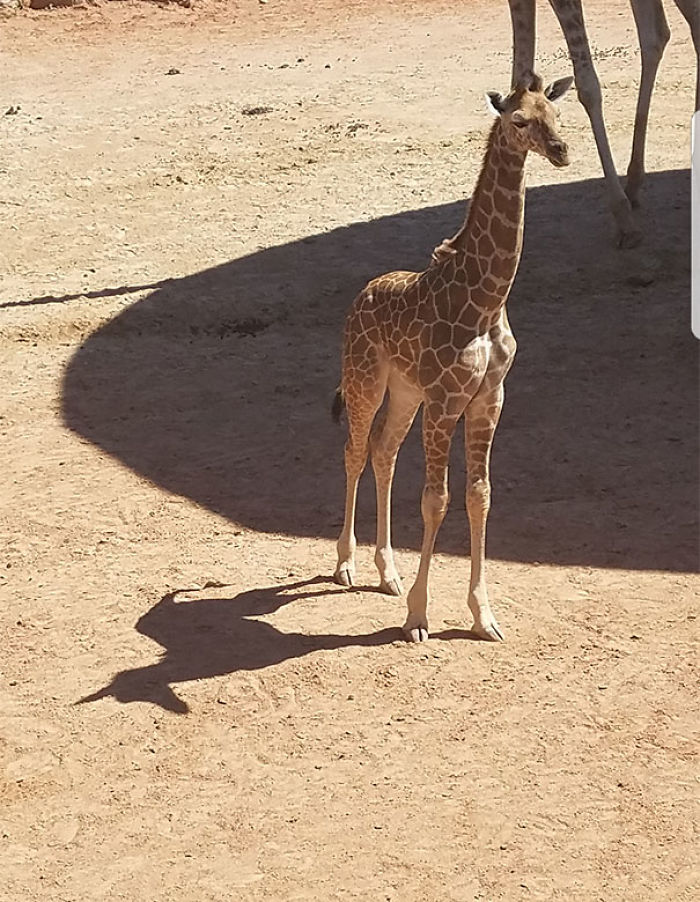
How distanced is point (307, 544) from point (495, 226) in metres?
2.06

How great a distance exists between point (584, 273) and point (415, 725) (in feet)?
18.6

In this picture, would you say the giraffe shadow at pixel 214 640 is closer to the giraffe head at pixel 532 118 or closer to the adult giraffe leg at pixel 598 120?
the giraffe head at pixel 532 118

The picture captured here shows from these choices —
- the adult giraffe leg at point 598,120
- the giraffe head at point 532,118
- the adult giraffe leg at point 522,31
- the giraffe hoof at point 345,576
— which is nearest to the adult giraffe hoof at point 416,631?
the giraffe hoof at point 345,576

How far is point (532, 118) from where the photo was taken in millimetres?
5355

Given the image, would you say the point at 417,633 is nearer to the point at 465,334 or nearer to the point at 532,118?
the point at 465,334

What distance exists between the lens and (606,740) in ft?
17.7

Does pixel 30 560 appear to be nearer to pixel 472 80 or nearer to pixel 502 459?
pixel 502 459

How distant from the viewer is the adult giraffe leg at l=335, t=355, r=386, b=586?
6.20 m

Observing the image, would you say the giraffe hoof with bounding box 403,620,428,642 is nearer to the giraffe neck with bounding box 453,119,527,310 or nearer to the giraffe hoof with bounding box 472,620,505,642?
the giraffe hoof with bounding box 472,620,505,642

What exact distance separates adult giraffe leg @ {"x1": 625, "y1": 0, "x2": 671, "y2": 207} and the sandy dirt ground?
0.34 m

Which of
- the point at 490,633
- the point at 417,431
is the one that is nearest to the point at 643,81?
the point at 417,431

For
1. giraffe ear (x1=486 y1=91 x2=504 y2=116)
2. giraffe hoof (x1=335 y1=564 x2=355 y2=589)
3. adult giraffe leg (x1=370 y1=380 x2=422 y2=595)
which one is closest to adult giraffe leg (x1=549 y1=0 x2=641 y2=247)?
adult giraffe leg (x1=370 y1=380 x2=422 y2=595)

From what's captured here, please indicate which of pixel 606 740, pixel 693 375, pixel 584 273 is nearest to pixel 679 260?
pixel 584 273

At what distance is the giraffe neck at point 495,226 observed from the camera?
5574mm
